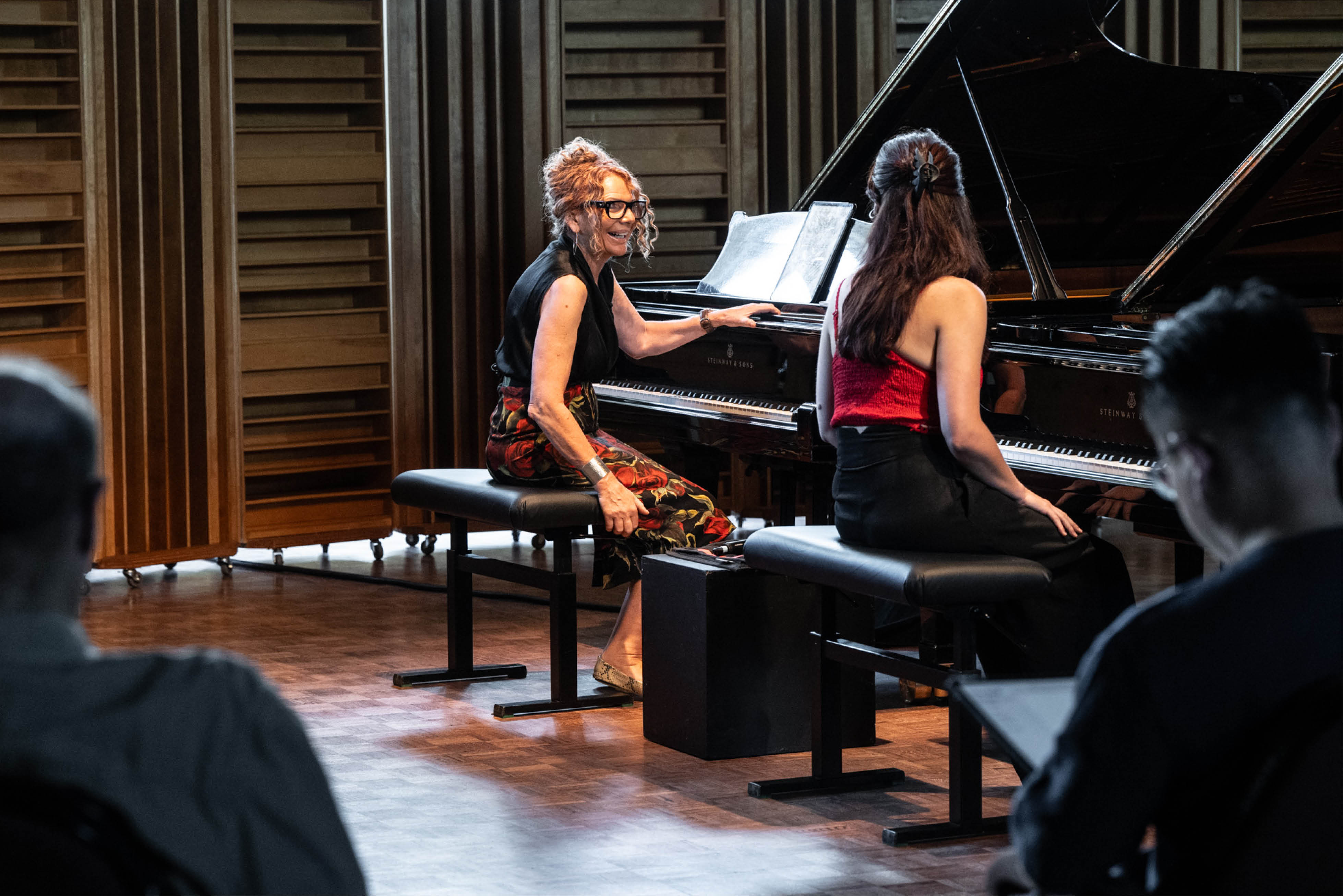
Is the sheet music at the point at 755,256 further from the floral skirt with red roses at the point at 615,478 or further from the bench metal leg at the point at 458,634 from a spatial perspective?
the bench metal leg at the point at 458,634

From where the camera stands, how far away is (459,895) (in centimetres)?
288

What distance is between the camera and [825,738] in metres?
3.51

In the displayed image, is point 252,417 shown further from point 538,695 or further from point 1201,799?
point 1201,799

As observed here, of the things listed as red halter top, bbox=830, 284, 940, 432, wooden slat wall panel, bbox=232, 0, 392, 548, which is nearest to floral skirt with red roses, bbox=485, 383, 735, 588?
red halter top, bbox=830, 284, 940, 432

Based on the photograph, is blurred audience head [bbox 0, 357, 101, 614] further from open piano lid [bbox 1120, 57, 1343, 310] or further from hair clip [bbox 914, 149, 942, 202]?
open piano lid [bbox 1120, 57, 1343, 310]

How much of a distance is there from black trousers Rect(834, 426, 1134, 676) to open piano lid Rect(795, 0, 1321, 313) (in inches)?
59.7

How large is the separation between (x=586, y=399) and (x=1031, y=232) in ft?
4.08

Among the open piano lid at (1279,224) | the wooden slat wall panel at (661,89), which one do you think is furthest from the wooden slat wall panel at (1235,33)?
the open piano lid at (1279,224)

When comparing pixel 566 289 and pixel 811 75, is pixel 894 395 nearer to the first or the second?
pixel 566 289

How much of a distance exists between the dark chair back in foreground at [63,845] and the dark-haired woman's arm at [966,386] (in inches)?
88.1

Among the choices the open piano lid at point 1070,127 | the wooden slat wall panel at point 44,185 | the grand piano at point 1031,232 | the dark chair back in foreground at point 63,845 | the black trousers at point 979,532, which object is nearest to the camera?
the dark chair back in foreground at point 63,845

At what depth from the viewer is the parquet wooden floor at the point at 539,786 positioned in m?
3.00

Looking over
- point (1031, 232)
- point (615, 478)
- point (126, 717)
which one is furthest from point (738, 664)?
point (126, 717)

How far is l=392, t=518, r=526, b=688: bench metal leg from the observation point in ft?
14.8
